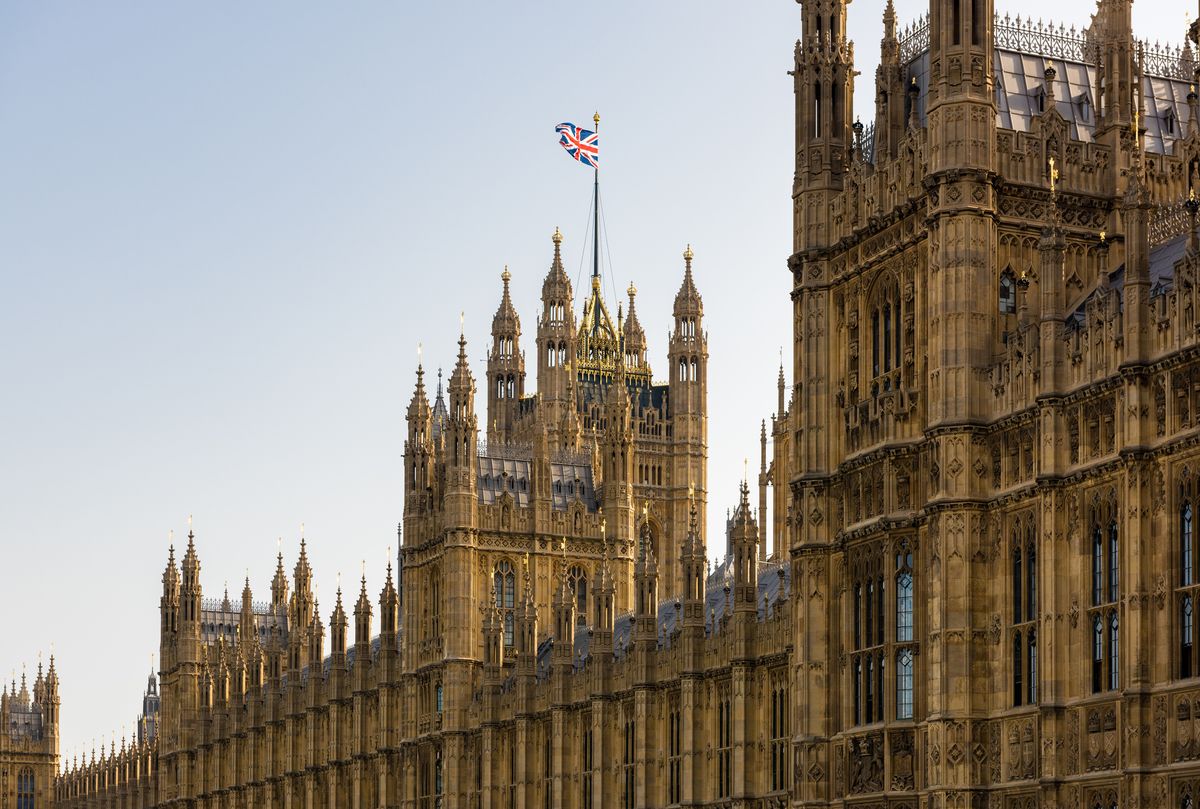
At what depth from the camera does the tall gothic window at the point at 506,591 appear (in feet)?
362

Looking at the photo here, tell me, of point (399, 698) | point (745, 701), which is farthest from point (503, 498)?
point (745, 701)

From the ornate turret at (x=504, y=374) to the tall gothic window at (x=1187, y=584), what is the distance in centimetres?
11504

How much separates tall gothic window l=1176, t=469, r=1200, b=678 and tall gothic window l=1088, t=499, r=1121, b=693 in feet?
→ 5.35

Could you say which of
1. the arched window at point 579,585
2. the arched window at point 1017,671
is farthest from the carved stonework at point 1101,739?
the arched window at point 579,585

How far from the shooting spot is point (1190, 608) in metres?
51.0

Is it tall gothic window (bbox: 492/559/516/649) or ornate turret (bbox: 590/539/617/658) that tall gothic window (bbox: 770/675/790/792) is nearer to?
ornate turret (bbox: 590/539/617/658)

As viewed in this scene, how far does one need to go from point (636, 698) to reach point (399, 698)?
26924 mm

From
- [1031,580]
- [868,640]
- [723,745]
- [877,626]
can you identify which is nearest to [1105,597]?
[1031,580]

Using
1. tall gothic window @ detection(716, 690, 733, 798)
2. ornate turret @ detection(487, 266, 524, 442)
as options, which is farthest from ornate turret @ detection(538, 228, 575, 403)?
tall gothic window @ detection(716, 690, 733, 798)

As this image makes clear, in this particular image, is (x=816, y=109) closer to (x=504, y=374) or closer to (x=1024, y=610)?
(x=1024, y=610)

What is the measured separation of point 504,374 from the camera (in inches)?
6885

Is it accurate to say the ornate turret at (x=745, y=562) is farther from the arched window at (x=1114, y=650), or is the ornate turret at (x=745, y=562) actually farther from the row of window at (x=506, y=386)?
the row of window at (x=506, y=386)

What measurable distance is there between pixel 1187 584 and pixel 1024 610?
5.51 m

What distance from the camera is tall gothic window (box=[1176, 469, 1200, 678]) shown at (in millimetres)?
50719
